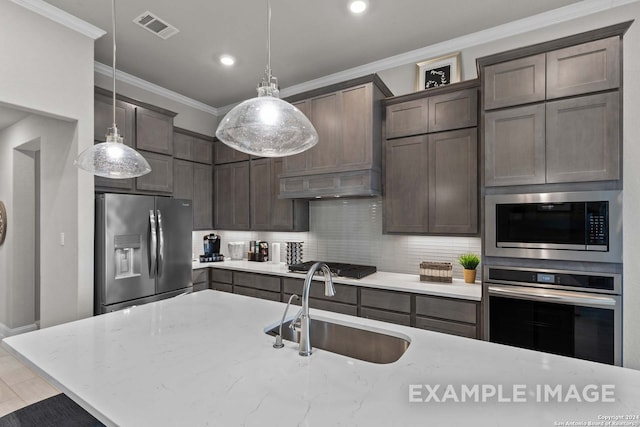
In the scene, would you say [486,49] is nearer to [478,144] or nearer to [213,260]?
[478,144]

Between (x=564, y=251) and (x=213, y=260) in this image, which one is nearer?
(x=564, y=251)

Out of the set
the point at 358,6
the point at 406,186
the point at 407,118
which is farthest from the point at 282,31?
the point at 406,186

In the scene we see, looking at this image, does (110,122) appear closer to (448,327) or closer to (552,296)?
(448,327)

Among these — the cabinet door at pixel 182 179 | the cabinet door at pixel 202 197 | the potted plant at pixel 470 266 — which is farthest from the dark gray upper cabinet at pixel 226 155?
the potted plant at pixel 470 266

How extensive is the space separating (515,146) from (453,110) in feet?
2.43

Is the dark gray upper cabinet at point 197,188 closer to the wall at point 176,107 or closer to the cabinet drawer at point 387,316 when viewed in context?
the wall at point 176,107

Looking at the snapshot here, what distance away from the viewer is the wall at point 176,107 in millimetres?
3451

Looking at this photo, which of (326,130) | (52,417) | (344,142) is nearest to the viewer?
(52,417)

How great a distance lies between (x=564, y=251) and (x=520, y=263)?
0.88 feet

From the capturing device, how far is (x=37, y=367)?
118 cm

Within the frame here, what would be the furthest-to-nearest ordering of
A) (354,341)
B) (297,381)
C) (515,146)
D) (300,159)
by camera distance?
1. (300,159)
2. (515,146)
3. (354,341)
4. (297,381)

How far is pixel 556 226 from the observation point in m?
2.14

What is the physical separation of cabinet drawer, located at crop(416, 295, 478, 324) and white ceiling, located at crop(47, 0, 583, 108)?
231 centimetres

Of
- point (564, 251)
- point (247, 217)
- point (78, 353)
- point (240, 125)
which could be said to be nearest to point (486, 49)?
point (564, 251)
